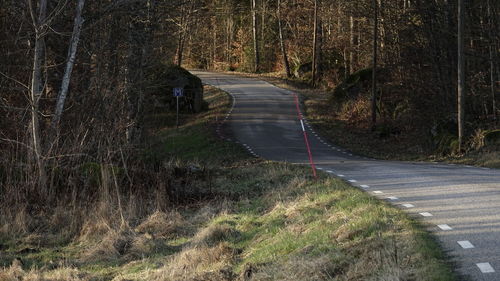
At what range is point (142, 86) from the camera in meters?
19.8

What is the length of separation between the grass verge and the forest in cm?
93

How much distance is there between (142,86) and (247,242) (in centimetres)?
1057

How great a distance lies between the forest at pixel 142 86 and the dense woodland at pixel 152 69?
2.4 inches

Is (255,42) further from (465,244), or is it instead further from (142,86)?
(465,244)

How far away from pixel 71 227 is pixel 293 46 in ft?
181

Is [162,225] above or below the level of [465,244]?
below

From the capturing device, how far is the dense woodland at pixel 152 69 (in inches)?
580

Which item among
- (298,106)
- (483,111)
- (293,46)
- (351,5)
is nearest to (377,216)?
(483,111)

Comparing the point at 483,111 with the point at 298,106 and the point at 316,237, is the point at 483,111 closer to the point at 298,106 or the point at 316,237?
the point at 298,106

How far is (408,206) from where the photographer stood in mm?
10602

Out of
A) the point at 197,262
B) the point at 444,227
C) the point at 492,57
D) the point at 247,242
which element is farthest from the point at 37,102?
the point at 492,57

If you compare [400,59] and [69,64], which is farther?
[400,59]

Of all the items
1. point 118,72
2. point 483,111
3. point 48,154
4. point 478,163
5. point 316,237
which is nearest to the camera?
point 316,237

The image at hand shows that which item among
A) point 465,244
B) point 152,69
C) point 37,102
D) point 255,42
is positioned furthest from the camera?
point 255,42
